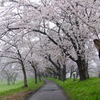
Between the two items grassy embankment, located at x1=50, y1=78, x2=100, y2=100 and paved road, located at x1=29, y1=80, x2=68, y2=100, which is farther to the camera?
paved road, located at x1=29, y1=80, x2=68, y2=100

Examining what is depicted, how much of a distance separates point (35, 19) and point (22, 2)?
1.70 metres

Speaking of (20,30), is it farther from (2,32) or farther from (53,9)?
(53,9)

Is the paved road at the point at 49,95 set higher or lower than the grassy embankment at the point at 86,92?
lower

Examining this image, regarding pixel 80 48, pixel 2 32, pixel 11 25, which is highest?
pixel 11 25

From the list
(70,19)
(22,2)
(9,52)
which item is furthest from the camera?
(9,52)

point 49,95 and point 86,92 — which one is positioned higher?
point 86,92

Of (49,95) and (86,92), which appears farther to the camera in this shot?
(49,95)

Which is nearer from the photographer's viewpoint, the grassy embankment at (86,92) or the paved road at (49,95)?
the grassy embankment at (86,92)

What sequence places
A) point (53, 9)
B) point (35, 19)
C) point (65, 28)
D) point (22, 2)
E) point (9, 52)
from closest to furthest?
point (53, 9) → point (22, 2) → point (35, 19) → point (65, 28) → point (9, 52)

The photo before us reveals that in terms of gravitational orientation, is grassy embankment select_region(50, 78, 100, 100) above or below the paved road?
above

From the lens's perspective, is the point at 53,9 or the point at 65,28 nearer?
the point at 53,9

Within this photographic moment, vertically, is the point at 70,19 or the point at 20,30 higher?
the point at 70,19

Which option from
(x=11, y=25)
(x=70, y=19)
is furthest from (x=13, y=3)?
(x=70, y=19)

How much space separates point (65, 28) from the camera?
1485 cm
